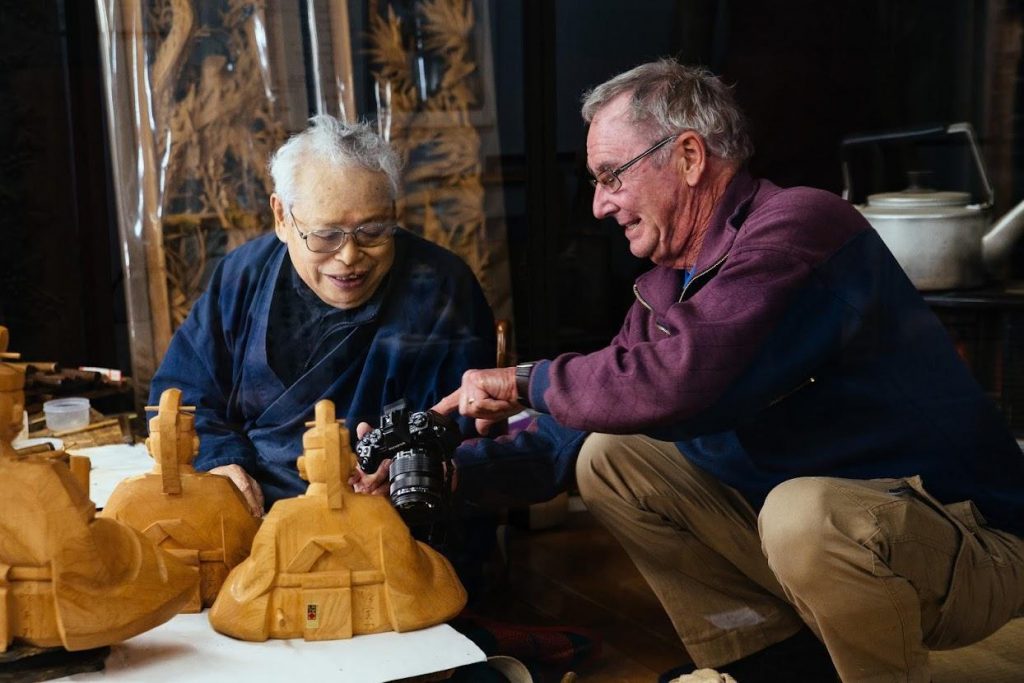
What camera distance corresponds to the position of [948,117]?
101 inches

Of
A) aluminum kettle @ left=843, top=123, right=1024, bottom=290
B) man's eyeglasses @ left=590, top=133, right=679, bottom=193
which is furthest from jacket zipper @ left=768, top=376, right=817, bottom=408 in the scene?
man's eyeglasses @ left=590, top=133, right=679, bottom=193

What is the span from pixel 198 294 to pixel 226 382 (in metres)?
0.36

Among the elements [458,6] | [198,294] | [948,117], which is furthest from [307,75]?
[948,117]

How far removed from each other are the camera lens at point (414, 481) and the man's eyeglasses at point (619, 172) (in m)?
0.63

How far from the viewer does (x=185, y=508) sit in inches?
88.0

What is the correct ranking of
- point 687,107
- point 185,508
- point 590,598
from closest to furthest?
point 185,508, point 687,107, point 590,598

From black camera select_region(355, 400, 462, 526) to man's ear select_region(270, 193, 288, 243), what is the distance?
455 millimetres

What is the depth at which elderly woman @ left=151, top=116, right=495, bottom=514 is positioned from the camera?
253 cm

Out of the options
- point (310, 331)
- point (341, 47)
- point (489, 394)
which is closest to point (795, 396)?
point (489, 394)

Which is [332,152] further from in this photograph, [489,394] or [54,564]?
[54,564]

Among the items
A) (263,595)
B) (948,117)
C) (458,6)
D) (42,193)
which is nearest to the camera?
(263,595)

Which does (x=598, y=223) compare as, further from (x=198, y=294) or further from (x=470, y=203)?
(x=198, y=294)

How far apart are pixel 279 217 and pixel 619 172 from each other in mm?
737

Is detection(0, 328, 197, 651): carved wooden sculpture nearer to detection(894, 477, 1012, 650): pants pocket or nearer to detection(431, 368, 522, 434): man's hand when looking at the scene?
detection(431, 368, 522, 434): man's hand
